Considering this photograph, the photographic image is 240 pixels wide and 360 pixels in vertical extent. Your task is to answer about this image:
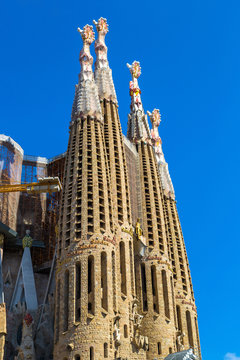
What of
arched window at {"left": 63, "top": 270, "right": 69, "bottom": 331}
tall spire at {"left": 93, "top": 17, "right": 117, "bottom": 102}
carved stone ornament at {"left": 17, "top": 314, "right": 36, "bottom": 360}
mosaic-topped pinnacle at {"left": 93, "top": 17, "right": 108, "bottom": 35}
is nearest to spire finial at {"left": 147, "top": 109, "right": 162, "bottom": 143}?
tall spire at {"left": 93, "top": 17, "right": 117, "bottom": 102}

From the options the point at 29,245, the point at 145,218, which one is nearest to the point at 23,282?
the point at 29,245

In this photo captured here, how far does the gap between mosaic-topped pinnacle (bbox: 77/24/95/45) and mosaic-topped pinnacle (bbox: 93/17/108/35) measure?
4.36 meters

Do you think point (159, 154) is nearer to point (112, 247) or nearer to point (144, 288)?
point (144, 288)

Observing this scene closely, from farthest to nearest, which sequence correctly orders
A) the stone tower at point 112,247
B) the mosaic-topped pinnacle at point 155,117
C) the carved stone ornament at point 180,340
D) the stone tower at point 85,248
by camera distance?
the mosaic-topped pinnacle at point 155,117, the carved stone ornament at point 180,340, the stone tower at point 112,247, the stone tower at point 85,248

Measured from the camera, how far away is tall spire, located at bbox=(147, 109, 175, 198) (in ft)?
203

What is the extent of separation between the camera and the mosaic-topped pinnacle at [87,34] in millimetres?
57438

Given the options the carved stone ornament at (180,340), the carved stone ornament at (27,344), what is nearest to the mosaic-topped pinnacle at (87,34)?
the carved stone ornament at (27,344)

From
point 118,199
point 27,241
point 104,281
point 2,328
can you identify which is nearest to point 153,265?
point 118,199

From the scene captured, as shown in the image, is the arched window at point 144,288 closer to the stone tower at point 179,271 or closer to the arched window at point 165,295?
the arched window at point 165,295

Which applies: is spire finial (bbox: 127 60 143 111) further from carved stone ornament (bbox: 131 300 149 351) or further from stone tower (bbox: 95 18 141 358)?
carved stone ornament (bbox: 131 300 149 351)

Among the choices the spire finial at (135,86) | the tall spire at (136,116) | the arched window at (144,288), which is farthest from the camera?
the spire finial at (135,86)

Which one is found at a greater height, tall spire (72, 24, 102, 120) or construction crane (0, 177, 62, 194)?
tall spire (72, 24, 102, 120)

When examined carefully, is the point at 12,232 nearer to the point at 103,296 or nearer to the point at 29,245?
the point at 29,245

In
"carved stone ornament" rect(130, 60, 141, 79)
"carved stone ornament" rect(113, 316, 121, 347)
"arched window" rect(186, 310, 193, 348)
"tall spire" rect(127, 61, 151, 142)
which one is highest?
"carved stone ornament" rect(130, 60, 141, 79)
